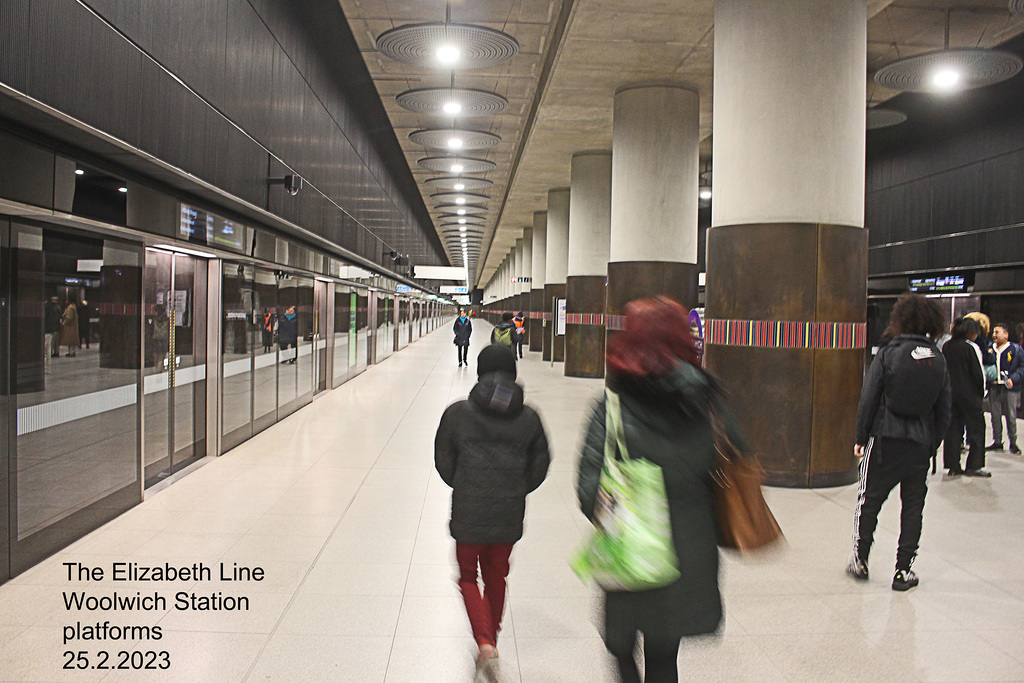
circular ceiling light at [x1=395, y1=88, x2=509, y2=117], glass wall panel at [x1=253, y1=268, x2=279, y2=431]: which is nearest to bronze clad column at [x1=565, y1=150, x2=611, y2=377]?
circular ceiling light at [x1=395, y1=88, x2=509, y2=117]

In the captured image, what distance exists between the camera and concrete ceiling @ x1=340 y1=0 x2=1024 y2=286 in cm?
1170

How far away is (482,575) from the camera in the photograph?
382 cm

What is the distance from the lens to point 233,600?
475 centimetres

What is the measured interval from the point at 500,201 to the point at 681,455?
1358 inches

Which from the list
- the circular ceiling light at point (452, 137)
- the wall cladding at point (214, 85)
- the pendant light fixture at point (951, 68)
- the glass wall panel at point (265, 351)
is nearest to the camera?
the wall cladding at point (214, 85)

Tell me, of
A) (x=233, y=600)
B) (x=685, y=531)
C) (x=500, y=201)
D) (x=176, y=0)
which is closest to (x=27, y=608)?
(x=233, y=600)

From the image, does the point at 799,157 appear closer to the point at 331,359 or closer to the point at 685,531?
the point at 685,531

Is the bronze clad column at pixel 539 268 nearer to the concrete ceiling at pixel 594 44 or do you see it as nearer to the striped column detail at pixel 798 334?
the concrete ceiling at pixel 594 44

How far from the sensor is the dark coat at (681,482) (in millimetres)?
2443

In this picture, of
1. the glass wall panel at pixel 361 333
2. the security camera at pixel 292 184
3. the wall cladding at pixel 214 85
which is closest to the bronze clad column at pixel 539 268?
the glass wall panel at pixel 361 333

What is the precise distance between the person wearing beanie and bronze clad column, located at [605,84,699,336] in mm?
11649

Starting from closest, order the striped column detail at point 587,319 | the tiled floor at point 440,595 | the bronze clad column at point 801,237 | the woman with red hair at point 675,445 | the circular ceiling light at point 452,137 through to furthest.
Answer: the woman with red hair at point 675,445, the tiled floor at point 440,595, the bronze clad column at point 801,237, the circular ceiling light at point 452,137, the striped column detail at point 587,319

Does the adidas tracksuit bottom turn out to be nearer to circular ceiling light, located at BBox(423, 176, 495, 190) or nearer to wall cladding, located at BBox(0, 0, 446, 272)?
wall cladding, located at BBox(0, 0, 446, 272)

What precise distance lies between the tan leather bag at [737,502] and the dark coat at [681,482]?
1.2 inches
